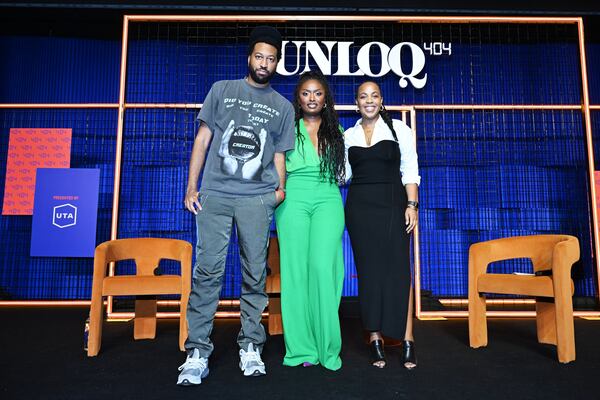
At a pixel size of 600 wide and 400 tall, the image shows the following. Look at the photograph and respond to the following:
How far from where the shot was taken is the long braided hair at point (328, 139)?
7.97 feet

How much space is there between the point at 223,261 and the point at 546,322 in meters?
2.16

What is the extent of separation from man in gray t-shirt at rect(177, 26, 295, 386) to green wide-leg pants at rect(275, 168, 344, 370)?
0.42 ft

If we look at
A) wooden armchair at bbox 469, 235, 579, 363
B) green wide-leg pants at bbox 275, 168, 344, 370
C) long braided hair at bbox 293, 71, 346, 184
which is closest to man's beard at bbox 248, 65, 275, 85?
long braided hair at bbox 293, 71, 346, 184

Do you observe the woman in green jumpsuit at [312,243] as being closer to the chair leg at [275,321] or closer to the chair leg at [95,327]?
the chair leg at [275,321]

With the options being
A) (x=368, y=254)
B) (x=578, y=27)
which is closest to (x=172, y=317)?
(x=368, y=254)

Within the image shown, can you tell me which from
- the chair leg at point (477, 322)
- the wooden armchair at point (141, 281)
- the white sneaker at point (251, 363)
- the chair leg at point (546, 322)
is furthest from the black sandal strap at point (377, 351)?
the chair leg at point (546, 322)

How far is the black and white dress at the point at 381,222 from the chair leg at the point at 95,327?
151cm

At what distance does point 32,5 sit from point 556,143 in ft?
20.1

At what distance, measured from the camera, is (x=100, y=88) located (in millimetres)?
5379

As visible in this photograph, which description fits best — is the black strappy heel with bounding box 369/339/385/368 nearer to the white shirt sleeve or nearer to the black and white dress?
the black and white dress

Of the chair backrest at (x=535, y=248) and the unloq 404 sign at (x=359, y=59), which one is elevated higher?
the unloq 404 sign at (x=359, y=59)

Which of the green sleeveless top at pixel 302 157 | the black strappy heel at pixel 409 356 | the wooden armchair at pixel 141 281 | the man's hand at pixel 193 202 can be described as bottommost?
the black strappy heel at pixel 409 356

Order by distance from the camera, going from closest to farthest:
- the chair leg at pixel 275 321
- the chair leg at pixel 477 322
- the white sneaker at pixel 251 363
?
the white sneaker at pixel 251 363 < the chair leg at pixel 477 322 < the chair leg at pixel 275 321

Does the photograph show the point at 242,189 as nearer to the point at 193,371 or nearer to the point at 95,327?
the point at 193,371
